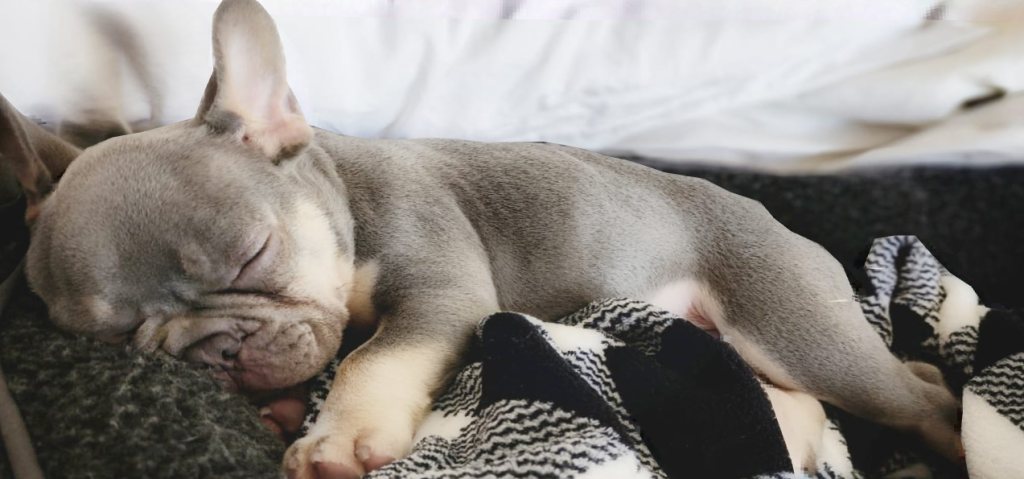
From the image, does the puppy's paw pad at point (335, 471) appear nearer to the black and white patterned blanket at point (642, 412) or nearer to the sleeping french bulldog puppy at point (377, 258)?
the sleeping french bulldog puppy at point (377, 258)

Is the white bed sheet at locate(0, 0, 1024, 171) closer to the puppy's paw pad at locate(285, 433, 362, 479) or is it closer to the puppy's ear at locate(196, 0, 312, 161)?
the puppy's ear at locate(196, 0, 312, 161)

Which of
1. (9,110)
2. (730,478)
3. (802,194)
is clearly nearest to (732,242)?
(802,194)

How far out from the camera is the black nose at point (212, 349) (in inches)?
67.5

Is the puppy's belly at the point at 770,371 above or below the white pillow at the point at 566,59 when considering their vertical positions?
below

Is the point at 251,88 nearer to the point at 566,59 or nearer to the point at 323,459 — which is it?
the point at 323,459

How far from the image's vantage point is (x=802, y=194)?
2.69 meters

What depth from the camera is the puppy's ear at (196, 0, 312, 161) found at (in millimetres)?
1734

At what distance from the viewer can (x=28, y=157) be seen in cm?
189

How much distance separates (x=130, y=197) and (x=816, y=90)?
7.50 ft

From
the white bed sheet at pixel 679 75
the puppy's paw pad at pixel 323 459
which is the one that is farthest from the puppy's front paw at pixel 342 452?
the white bed sheet at pixel 679 75

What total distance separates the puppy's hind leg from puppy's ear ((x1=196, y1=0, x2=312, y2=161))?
4.24 feet

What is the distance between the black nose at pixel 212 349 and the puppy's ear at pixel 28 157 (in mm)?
582

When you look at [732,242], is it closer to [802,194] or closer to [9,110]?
[802,194]

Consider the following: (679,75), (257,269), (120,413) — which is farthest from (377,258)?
(679,75)
